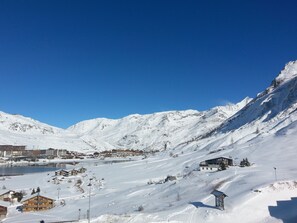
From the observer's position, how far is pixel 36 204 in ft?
188

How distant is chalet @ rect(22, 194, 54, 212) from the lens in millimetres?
56750

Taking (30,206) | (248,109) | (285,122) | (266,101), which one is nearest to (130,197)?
(30,206)

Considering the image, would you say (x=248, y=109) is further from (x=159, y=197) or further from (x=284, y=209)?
(x=284, y=209)

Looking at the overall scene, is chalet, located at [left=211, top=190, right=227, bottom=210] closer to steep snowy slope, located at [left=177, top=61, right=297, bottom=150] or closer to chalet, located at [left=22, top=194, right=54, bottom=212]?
chalet, located at [left=22, top=194, right=54, bottom=212]

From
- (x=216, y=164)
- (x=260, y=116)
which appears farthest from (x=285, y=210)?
(x=260, y=116)

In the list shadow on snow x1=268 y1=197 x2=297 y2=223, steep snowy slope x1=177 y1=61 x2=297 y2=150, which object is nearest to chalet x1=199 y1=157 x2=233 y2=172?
shadow on snow x1=268 y1=197 x2=297 y2=223

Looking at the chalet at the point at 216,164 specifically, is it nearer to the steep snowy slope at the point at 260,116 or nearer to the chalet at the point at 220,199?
the chalet at the point at 220,199

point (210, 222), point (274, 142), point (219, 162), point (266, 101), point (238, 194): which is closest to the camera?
point (210, 222)

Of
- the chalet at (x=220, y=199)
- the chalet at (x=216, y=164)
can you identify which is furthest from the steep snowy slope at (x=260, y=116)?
the chalet at (x=220, y=199)

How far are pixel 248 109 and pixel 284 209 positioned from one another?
166061mm

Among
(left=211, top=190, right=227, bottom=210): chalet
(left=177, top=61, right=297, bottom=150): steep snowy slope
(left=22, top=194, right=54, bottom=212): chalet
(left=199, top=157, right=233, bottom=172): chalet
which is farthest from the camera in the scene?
(left=177, top=61, right=297, bottom=150): steep snowy slope

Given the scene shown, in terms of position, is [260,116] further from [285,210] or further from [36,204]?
[285,210]

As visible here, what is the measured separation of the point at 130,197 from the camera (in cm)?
5428

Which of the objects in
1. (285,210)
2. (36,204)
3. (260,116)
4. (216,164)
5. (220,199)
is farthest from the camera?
(260,116)
